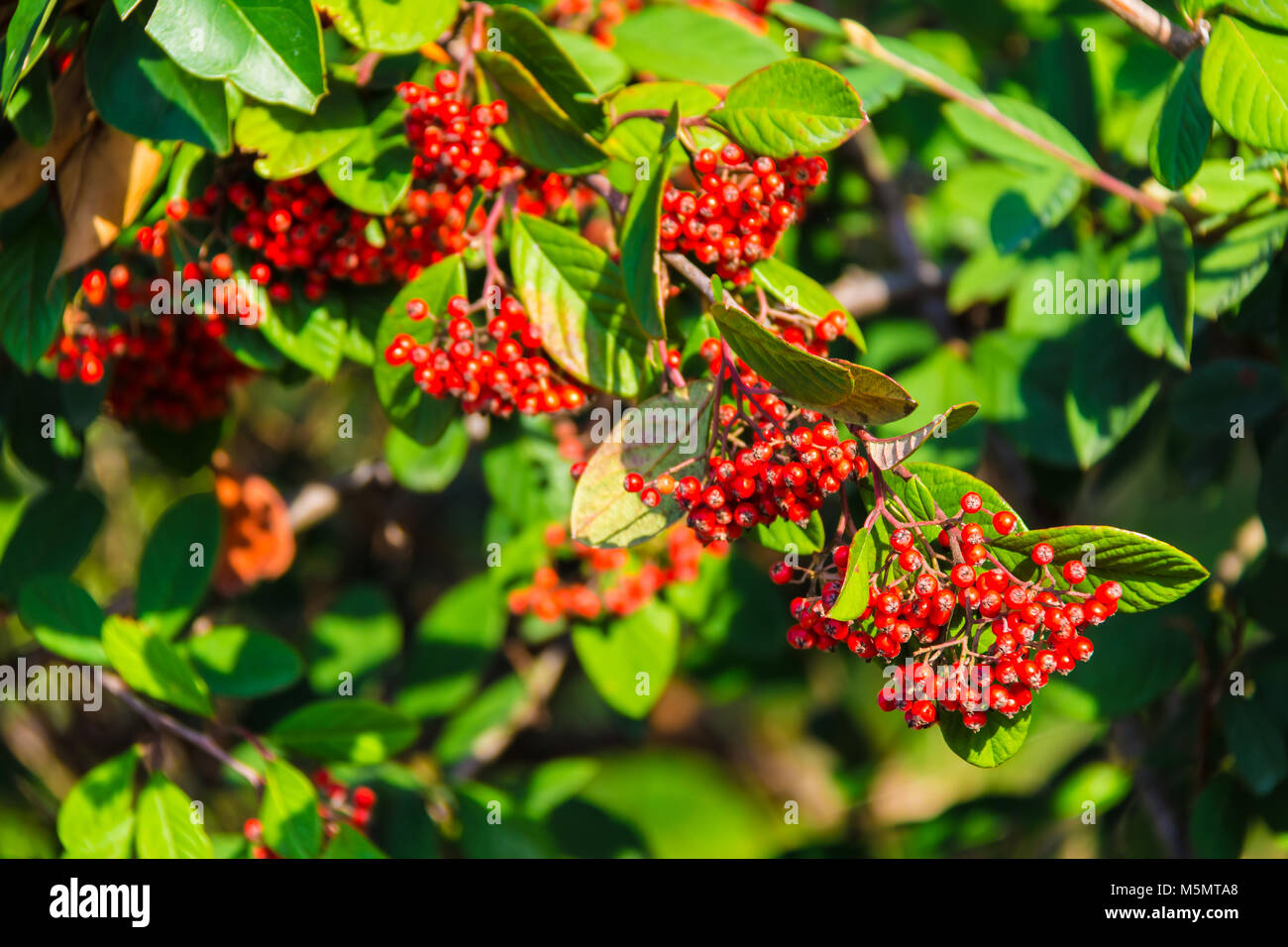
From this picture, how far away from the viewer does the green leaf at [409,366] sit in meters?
1.30

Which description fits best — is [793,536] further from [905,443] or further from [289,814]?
[289,814]

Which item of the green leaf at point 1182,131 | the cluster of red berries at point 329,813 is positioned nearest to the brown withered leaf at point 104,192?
the cluster of red berries at point 329,813

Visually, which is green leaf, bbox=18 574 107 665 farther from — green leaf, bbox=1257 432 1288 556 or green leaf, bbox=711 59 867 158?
green leaf, bbox=1257 432 1288 556

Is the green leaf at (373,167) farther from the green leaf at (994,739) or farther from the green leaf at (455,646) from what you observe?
the green leaf at (455,646)

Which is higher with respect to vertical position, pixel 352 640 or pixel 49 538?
pixel 49 538

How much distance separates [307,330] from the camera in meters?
1.44

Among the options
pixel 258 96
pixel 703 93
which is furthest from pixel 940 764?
pixel 258 96

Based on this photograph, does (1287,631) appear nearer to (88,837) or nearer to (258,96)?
(258,96)

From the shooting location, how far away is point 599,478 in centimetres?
110

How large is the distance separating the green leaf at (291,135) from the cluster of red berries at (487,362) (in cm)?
21

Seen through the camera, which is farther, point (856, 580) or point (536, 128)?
point (536, 128)

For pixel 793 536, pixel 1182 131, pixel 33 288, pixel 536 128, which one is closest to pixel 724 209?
pixel 536 128

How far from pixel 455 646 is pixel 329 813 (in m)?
0.54

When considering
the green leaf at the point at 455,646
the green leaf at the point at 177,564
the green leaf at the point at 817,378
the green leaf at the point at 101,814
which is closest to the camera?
the green leaf at the point at 817,378
